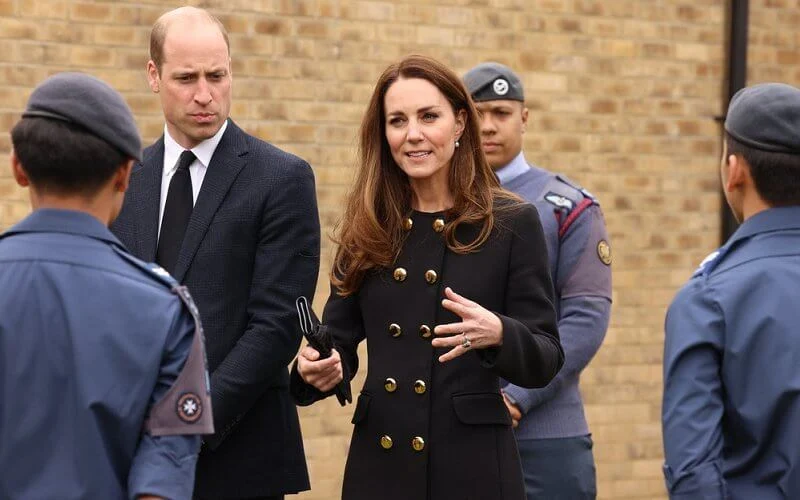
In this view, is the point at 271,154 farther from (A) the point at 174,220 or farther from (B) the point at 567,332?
(B) the point at 567,332

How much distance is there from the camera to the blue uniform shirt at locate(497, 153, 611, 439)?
5.34m

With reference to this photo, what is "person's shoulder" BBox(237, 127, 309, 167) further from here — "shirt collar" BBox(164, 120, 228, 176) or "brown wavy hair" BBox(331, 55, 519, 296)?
"brown wavy hair" BBox(331, 55, 519, 296)

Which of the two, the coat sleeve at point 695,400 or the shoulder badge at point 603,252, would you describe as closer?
the coat sleeve at point 695,400

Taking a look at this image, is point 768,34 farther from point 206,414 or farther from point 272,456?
point 206,414

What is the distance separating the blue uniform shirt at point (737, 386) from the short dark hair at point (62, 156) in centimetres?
138

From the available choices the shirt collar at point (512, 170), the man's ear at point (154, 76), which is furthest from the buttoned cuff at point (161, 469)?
the shirt collar at point (512, 170)

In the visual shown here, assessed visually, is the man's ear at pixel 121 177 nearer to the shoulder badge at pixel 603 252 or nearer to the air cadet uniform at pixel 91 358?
the air cadet uniform at pixel 91 358

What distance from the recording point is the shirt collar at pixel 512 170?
575cm

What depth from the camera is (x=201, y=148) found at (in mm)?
4578

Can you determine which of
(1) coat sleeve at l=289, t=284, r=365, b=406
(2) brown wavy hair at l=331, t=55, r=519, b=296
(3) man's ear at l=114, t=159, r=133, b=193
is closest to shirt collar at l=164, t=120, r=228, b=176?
(2) brown wavy hair at l=331, t=55, r=519, b=296

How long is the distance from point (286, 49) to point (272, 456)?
11.1 ft

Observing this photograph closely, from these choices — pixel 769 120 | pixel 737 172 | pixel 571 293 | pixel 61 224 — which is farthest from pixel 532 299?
pixel 61 224

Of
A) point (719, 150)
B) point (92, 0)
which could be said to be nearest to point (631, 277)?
point (719, 150)

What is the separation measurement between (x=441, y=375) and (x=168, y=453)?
1.27 metres
